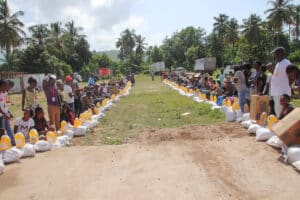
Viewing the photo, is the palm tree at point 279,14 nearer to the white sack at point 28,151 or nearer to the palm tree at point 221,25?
the palm tree at point 221,25

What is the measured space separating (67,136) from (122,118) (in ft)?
14.1

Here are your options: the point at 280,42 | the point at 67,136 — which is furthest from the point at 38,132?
the point at 280,42

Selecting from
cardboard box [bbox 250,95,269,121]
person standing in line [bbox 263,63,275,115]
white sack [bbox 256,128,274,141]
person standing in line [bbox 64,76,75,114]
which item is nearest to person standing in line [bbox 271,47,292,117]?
white sack [bbox 256,128,274,141]

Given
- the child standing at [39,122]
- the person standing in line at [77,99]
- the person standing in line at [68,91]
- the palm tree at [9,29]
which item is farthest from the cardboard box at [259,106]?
the palm tree at [9,29]

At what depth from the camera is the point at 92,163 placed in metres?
6.05

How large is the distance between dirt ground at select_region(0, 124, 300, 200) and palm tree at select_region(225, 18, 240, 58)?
54789mm

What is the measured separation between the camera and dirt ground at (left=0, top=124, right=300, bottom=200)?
15.4ft

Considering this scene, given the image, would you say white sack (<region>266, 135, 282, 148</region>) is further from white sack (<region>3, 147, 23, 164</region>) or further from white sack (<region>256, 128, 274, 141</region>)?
white sack (<region>3, 147, 23, 164</region>)

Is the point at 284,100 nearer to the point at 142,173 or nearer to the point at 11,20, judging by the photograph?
the point at 142,173

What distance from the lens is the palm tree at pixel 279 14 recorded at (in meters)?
48.4

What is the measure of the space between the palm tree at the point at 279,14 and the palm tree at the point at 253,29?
→ 3.34 meters

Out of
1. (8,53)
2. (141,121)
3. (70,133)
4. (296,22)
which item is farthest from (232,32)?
(70,133)

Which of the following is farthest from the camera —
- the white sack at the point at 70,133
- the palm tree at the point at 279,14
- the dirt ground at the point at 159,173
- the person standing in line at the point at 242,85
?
the palm tree at the point at 279,14

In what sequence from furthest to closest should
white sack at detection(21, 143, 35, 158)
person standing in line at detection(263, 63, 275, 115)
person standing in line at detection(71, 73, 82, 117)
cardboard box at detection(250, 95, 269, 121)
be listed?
person standing in line at detection(71, 73, 82, 117) → cardboard box at detection(250, 95, 269, 121) → person standing in line at detection(263, 63, 275, 115) → white sack at detection(21, 143, 35, 158)
